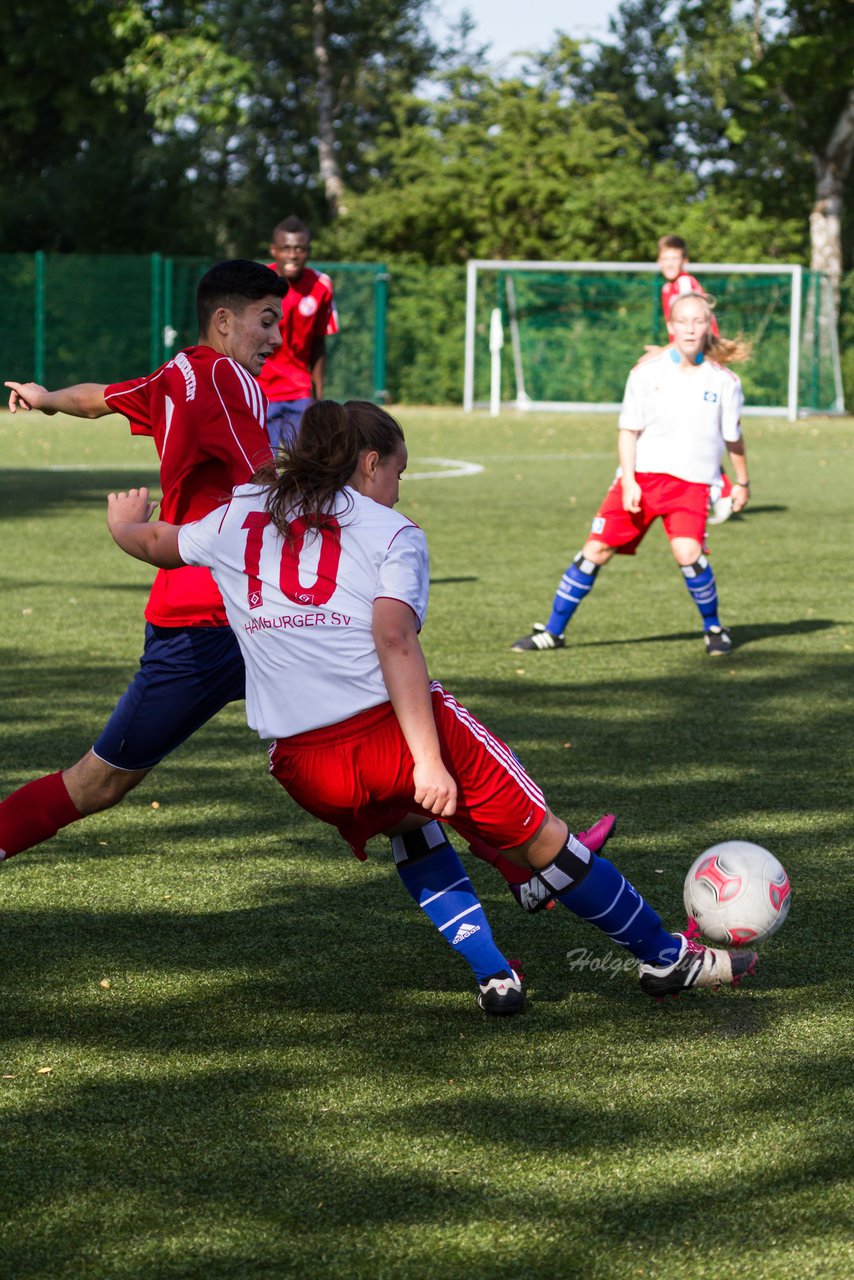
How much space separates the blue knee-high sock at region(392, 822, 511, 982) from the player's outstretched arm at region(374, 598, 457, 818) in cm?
49

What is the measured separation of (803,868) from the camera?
5.20 m

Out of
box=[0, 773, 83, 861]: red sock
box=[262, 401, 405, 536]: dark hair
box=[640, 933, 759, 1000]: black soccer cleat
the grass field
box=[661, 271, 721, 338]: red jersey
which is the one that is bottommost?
the grass field

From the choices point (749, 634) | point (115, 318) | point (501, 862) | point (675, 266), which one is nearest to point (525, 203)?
point (115, 318)

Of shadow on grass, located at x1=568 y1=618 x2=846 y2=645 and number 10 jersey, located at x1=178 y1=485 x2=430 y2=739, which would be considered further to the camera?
shadow on grass, located at x1=568 y1=618 x2=846 y2=645

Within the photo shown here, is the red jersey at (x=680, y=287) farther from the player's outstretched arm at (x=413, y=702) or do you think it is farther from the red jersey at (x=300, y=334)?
the player's outstretched arm at (x=413, y=702)

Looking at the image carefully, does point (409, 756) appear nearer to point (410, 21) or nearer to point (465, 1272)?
point (465, 1272)

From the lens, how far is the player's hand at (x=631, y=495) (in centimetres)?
871

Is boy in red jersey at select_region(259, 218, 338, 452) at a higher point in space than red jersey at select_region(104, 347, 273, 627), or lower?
higher

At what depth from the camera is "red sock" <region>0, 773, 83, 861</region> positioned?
4.57 metres

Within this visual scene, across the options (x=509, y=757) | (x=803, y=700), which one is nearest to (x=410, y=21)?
(x=803, y=700)

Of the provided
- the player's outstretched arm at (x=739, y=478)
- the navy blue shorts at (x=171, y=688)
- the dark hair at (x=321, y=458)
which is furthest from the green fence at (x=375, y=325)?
the dark hair at (x=321, y=458)

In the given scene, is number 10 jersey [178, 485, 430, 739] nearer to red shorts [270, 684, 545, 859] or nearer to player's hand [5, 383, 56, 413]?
red shorts [270, 684, 545, 859]

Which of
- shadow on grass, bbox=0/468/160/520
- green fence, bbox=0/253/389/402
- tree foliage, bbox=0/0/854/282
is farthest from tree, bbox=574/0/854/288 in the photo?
shadow on grass, bbox=0/468/160/520

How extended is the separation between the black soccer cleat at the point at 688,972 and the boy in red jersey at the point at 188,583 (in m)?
1.27
